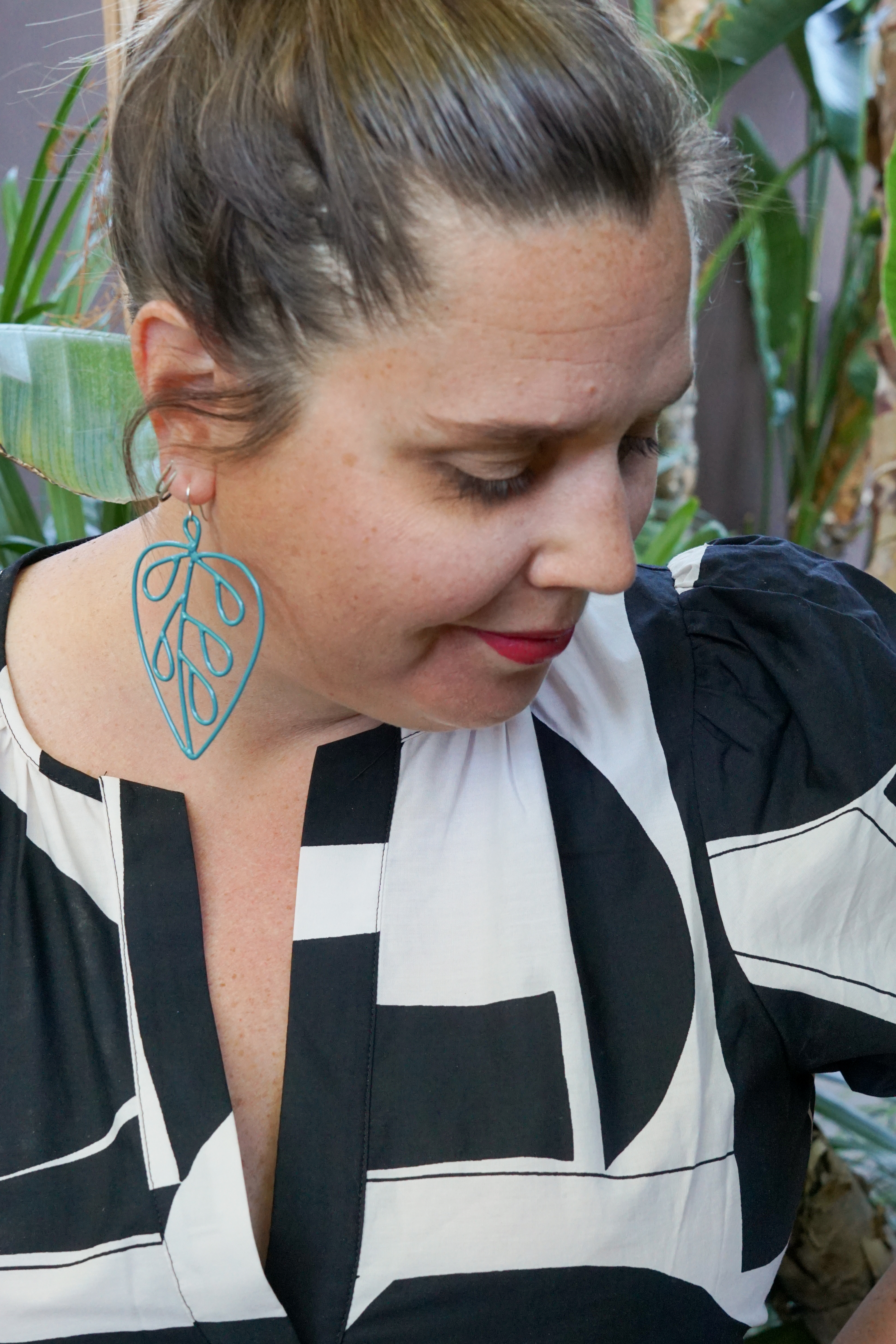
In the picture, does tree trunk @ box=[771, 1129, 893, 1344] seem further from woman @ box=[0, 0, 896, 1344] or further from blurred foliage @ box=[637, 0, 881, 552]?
blurred foliage @ box=[637, 0, 881, 552]

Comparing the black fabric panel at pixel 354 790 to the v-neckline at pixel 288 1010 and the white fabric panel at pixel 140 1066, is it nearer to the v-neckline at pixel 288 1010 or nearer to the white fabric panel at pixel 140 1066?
the v-neckline at pixel 288 1010

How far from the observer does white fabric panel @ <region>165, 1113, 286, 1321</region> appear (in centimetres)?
75

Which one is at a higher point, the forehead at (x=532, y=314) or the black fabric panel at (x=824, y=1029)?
the forehead at (x=532, y=314)

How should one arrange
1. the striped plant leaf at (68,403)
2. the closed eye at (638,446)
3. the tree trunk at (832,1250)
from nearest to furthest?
the closed eye at (638,446)
the striped plant leaf at (68,403)
the tree trunk at (832,1250)

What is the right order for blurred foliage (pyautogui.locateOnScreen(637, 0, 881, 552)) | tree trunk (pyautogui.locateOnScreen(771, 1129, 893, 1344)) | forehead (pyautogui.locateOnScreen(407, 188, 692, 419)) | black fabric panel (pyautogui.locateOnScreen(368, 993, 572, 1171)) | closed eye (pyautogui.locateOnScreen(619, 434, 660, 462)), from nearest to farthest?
forehead (pyautogui.locateOnScreen(407, 188, 692, 419)) < closed eye (pyautogui.locateOnScreen(619, 434, 660, 462)) < black fabric panel (pyautogui.locateOnScreen(368, 993, 572, 1171)) < tree trunk (pyautogui.locateOnScreen(771, 1129, 893, 1344)) < blurred foliage (pyautogui.locateOnScreen(637, 0, 881, 552))

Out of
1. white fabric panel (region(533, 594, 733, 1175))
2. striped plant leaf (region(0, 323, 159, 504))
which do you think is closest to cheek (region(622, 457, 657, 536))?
white fabric panel (region(533, 594, 733, 1175))

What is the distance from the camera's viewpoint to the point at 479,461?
63cm

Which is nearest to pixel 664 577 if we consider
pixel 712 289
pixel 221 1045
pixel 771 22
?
pixel 221 1045

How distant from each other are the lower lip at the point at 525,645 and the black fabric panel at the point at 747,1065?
198 mm

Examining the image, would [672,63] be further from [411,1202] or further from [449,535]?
[411,1202]

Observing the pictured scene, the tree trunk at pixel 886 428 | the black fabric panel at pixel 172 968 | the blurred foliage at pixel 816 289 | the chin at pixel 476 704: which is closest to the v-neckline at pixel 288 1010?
the black fabric panel at pixel 172 968

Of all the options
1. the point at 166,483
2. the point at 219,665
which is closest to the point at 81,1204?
the point at 219,665

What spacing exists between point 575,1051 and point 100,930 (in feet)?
1.11

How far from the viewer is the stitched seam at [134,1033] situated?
0.77 metres
